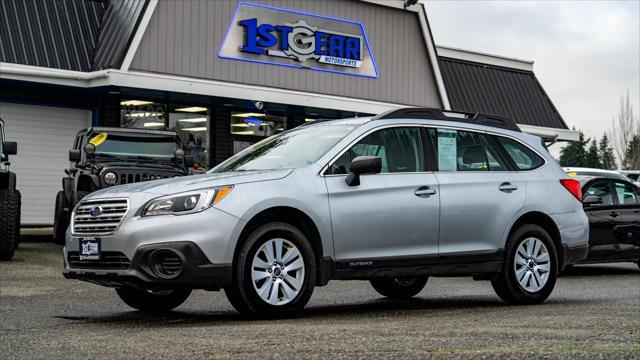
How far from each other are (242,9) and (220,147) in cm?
359

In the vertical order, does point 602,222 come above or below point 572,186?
below

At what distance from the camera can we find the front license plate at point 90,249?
8500 mm

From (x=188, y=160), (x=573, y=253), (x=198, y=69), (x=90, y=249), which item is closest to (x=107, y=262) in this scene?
(x=90, y=249)

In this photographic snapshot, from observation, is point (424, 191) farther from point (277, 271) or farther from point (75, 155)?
point (75, 155)

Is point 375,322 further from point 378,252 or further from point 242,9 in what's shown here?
point 242,9

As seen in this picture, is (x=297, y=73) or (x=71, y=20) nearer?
(x=71, y=20)

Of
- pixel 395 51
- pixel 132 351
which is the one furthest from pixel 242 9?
pixel 132 351

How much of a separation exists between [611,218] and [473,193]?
5.91 meters

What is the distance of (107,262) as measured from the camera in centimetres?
844

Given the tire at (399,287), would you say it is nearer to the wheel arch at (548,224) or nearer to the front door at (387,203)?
the wheel arch at (548,224)

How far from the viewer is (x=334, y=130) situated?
9648 millimetres

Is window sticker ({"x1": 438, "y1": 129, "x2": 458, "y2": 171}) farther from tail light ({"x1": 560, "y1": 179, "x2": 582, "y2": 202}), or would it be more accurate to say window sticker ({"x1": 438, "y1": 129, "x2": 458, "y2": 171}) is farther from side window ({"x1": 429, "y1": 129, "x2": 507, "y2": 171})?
tail light ({"x1": 560, "y1": 179, "x2": 582, "y2": 202})

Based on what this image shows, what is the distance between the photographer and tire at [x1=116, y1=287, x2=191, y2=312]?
31.1 ft

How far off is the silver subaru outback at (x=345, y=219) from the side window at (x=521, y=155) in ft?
0.05
